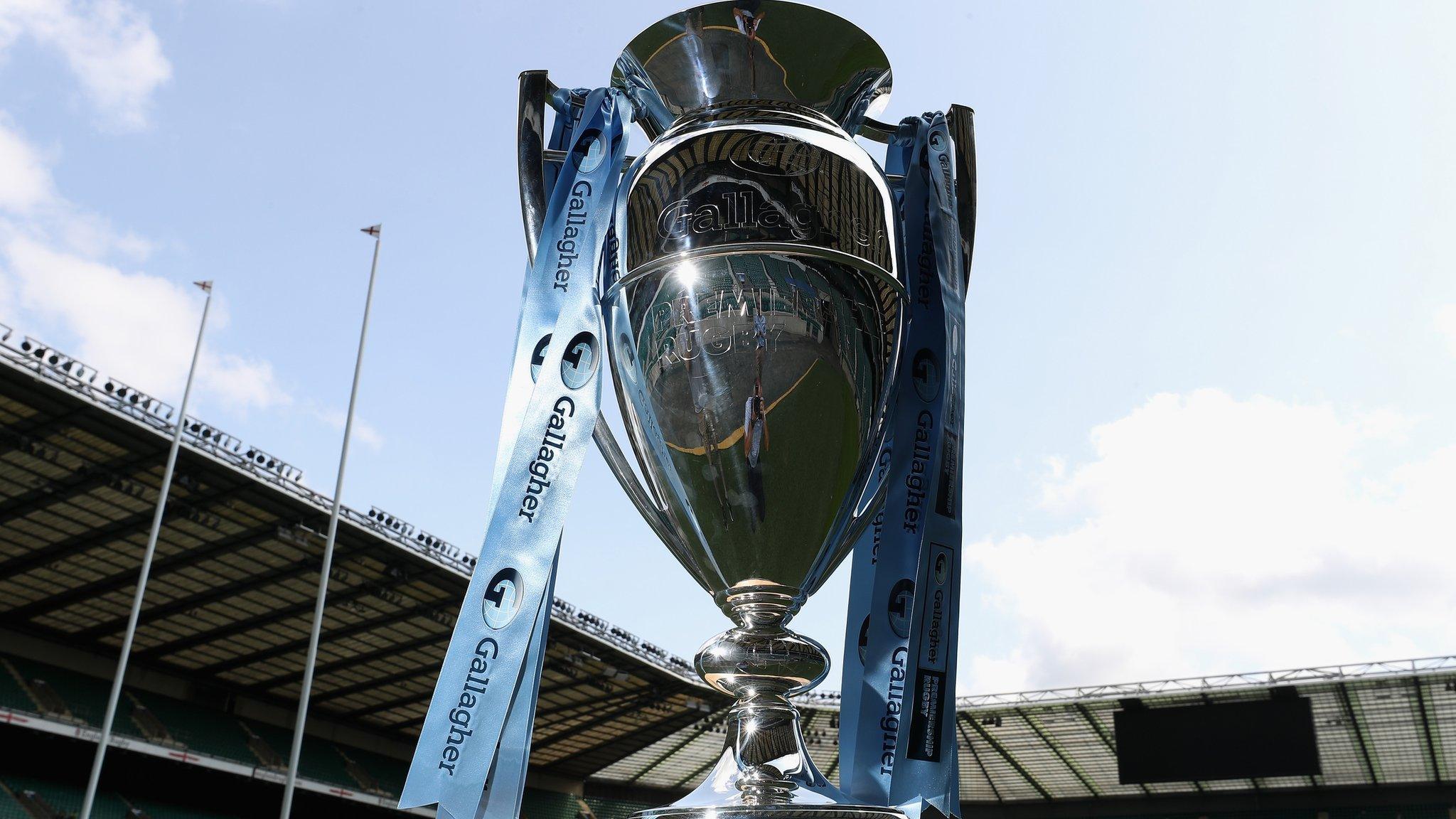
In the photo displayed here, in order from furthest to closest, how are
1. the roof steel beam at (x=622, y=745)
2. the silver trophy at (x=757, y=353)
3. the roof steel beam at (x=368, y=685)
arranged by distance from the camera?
the roof steel beam at (x=622, y=745)
the roof steel beam at (x=368, y=685)
the silver trophy at (x=757, y=353)

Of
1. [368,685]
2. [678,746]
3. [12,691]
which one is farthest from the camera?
[678,746]

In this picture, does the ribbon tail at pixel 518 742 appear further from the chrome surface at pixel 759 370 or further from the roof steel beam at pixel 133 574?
the roof steel beam at pixel 133 574

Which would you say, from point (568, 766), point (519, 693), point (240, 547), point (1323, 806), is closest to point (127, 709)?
point (240, 547)

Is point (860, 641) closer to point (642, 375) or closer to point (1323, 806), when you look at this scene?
point (642, 375)

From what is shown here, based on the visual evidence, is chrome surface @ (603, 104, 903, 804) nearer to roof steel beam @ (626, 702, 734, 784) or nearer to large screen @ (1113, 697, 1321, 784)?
large screen @ (1113, 697, 1321, 784)

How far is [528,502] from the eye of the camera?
1186mm

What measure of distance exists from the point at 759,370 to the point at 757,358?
10 millimetres

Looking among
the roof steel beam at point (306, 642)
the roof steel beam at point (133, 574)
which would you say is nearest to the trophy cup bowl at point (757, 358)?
the roof steel beam at point (133, 574)

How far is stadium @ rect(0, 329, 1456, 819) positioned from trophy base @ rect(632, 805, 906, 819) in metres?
18.1

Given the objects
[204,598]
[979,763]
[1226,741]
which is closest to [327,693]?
[204,598]

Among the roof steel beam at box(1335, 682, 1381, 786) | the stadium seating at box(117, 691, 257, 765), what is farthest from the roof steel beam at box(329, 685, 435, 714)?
the roof steel beam at box(1335, 682, 1381, 786)

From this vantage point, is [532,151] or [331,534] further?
[331,534]

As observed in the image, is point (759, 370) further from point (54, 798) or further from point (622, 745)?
point (622, 745)

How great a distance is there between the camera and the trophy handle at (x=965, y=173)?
4.54 ft
